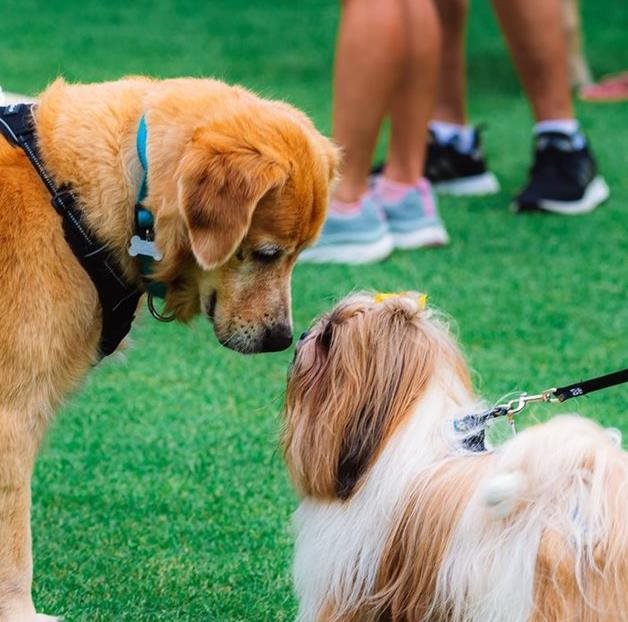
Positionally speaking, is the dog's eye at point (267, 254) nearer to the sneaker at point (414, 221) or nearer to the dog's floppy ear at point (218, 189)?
the dog's floppy ear at point (218, 189)

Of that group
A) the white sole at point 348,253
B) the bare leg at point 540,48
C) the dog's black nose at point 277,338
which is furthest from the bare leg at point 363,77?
the dog's black nose at point 277,338

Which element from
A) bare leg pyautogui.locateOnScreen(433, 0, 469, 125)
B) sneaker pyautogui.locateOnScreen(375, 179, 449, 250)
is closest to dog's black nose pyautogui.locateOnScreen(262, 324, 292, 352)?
sneaker pyautogui.locateOnScreen(375, 179, 449, 250)

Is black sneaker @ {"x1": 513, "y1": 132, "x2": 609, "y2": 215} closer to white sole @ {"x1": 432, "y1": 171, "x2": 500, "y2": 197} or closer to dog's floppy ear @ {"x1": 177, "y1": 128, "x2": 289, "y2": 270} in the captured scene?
white sole @ {"x1": 432, "y1": 171, "x2": 500, "y2": 197}

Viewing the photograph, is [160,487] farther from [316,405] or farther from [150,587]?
[316,405]

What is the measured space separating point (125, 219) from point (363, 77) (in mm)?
2363

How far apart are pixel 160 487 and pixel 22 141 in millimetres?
1092

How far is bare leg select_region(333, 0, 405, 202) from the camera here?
15.5 ft

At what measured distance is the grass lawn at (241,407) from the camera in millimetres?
2914

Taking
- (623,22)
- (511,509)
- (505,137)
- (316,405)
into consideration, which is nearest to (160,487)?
(316,405)

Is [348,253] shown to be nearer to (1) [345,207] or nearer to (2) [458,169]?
(1) [345,207]

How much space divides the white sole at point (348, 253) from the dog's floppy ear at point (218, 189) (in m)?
2.30

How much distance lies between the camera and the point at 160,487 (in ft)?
10.9

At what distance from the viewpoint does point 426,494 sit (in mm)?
2283

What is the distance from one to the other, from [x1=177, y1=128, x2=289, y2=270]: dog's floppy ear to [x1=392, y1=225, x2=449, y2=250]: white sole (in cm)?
252
